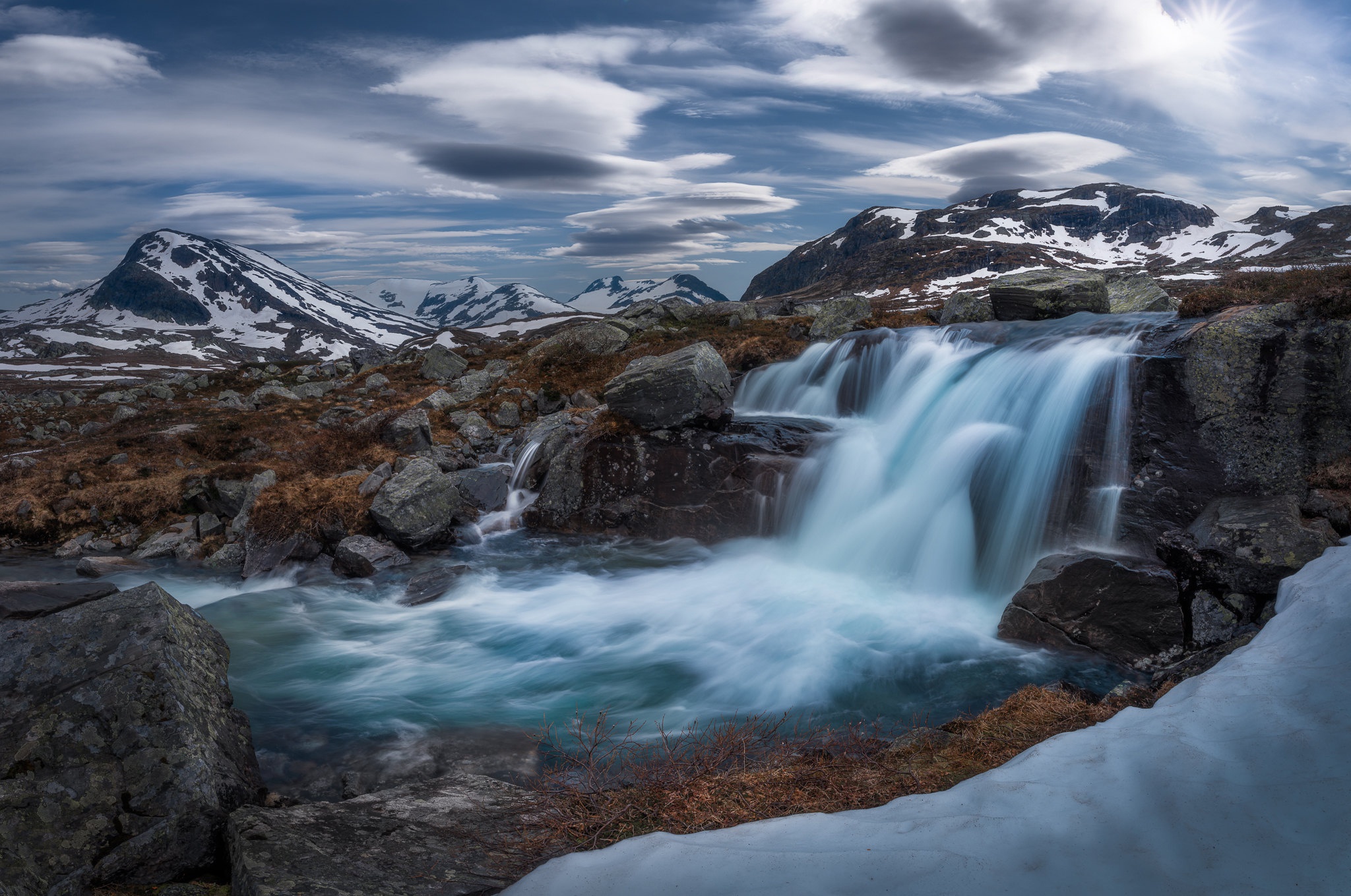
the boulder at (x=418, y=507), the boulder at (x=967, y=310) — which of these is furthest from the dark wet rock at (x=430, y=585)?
the boulder at (x=967, y=310)

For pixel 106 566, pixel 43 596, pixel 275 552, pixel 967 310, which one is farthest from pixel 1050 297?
pixel 106 566

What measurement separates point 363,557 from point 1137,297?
2535cm

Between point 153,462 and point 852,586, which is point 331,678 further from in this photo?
point 153,462

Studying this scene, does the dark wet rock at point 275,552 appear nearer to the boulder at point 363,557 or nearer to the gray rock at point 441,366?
the boulder at point 363,557

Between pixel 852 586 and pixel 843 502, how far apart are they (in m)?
2.68

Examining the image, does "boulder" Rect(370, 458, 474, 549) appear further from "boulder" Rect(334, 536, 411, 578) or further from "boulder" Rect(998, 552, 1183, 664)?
"boulder" Rect(998, 552, 1183, 664)

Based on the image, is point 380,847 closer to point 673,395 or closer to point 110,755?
point 110,755

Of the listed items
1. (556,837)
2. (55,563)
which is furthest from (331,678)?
(55,563)

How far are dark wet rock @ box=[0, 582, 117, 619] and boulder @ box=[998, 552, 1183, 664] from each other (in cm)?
1249

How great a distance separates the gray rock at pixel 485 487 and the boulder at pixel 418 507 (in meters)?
1.19

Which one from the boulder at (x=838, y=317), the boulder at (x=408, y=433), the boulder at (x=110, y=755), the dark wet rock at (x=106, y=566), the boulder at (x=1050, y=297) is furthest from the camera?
the boulder at (x=838, y=317)

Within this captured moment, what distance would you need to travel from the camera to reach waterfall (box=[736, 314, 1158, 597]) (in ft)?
40.9

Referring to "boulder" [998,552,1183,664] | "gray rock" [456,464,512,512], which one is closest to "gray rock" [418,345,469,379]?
"gray rock" [456,464,512,512]

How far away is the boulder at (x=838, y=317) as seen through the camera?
25.0m
